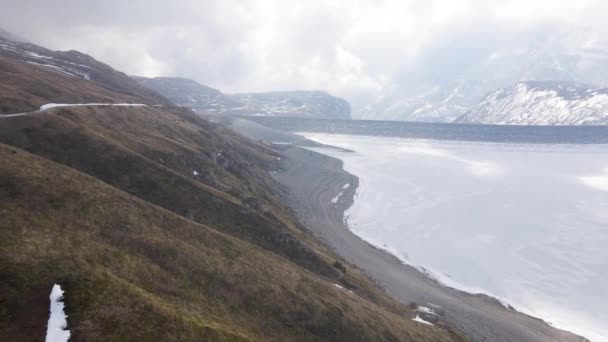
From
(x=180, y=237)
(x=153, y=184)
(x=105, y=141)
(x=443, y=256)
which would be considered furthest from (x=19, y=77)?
(x=443, y=256)

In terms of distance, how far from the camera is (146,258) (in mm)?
38625

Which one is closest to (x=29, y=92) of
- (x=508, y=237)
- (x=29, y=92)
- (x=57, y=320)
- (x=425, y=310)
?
(x=29, y=92)

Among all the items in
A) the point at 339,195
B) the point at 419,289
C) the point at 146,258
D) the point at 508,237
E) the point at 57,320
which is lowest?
the point at 419,289

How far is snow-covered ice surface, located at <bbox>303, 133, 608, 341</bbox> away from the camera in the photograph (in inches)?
3333

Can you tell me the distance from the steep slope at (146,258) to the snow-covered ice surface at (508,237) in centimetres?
3810

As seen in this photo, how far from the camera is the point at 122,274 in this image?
33875 mm

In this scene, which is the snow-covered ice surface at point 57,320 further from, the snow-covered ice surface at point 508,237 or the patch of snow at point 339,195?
the patch of snow at point 339,195

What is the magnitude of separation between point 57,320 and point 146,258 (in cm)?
1250

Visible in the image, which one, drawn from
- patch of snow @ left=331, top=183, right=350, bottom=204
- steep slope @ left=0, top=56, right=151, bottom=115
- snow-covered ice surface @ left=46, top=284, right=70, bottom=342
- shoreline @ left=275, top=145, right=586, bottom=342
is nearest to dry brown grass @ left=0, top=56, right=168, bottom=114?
steep slope @ left=0, top=56, right=151, bottom=115

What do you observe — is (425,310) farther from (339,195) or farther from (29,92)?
(339,195)

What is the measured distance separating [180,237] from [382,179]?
159023 millimetres

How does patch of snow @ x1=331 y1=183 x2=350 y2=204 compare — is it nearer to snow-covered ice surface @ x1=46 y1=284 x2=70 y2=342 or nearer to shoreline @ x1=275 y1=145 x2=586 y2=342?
shoreline @ x1=275 y1=145 x2=586 y2=342

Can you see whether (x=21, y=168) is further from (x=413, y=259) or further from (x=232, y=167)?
(x=413, y=259)

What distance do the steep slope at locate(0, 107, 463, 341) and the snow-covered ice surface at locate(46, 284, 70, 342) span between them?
19.6 inches
